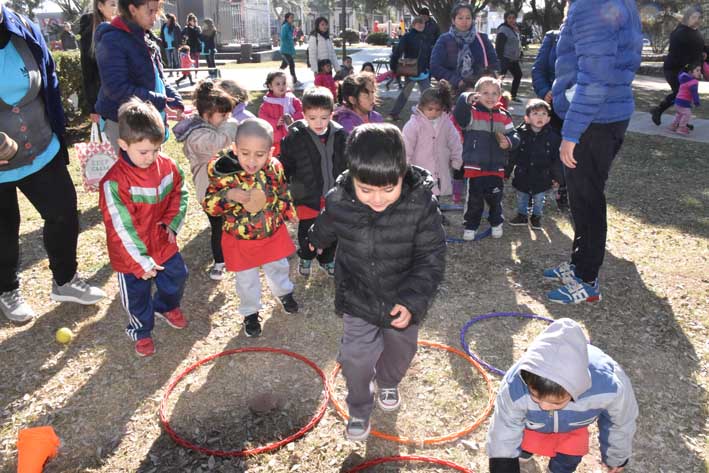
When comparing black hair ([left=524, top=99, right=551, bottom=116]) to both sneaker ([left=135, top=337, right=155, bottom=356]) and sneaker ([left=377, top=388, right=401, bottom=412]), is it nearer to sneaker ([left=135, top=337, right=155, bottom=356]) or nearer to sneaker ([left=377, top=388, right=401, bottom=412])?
sneaker ([left=377, top=388, right=401, bottom=412])

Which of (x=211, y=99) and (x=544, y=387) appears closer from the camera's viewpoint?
(x=544, y=387)

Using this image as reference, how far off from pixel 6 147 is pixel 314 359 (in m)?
2.66

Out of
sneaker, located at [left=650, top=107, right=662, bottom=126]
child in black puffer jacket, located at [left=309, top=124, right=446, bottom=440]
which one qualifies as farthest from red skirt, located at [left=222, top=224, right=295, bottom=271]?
sneaker, located at [left=650, top=107, right=662, bottom=126]

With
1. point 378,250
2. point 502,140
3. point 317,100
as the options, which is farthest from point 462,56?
point 378,250

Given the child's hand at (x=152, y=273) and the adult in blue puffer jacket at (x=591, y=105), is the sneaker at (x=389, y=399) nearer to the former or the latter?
the child's hand at (x=152, y=273)

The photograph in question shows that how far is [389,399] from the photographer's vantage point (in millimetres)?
3660

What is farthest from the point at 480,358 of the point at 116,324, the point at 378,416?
the point at 116,324

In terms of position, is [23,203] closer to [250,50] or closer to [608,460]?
[608,460]

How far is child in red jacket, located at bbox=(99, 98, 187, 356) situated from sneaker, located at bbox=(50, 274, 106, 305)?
0.90 meters

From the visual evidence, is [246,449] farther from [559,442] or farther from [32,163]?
[32,163]

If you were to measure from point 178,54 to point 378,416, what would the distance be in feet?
65.3

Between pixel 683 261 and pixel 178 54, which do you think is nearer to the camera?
pixel 683 261

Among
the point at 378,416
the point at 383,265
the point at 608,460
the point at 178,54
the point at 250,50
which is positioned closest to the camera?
the point at 608,460

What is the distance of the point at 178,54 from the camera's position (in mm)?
20500
